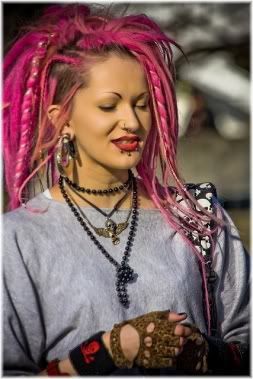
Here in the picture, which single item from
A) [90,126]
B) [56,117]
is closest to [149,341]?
[90,126]

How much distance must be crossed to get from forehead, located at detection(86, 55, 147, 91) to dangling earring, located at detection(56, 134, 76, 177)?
24 centimetres

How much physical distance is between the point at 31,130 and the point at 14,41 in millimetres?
427

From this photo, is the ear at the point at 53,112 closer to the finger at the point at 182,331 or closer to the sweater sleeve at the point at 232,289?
the sweater sleeve at the point at 232,289

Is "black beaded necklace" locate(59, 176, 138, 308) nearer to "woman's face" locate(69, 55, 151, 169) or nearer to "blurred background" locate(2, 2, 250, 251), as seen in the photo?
"woman's face" locate(69, 55, 151, 169)

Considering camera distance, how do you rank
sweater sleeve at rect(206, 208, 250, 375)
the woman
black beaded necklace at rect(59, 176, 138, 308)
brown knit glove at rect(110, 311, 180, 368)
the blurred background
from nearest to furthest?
1. brown knit glove at rect(110, 311, 180, 368)
2. the woman
3. black beaded necklace at rect(59, 176, 138, 308)
4. sweater sleeve at rect(206, 208, 250, 375)
5. the blurred background

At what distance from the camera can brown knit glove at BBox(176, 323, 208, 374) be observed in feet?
8.25

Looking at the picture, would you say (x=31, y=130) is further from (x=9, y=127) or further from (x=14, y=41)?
(x=14, y=41)

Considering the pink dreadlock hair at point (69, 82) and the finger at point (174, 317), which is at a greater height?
the pink dreadlock hair at point (69, 82)

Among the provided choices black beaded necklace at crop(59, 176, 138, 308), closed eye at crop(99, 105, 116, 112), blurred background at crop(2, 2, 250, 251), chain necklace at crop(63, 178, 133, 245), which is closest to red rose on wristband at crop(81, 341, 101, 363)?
black beaded necklace at crop(59, 176, 138, 308)

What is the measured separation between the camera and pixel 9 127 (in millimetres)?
2889

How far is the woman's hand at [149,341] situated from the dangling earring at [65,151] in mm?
695

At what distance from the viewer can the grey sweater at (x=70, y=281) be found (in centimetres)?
255

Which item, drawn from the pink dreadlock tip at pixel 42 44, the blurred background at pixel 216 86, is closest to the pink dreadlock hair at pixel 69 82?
the pink dreadlock tip at pixel 42 44

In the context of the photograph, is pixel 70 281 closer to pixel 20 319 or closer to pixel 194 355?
pixel 20 319
